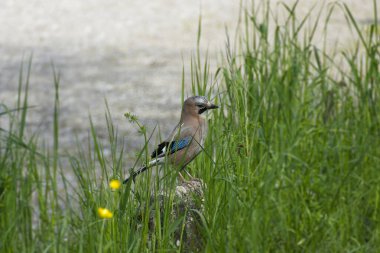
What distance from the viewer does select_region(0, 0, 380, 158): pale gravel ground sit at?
9.41 metres

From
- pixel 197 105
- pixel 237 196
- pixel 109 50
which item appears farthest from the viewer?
pixel 109 50

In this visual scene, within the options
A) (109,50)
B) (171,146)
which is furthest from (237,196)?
(109,50)

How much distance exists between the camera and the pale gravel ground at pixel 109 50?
30.9ft

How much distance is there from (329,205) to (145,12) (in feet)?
27.2

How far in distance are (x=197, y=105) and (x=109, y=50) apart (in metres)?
6.41

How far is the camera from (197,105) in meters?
5.04

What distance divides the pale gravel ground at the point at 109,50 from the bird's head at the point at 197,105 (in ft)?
10.8

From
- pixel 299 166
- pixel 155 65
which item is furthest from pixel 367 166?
pixel 155 65

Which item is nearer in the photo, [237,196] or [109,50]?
[237,196]

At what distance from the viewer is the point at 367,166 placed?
4914mm

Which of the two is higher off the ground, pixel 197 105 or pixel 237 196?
pixel 197 105

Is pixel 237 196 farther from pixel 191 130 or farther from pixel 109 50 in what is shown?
pixel 109 50

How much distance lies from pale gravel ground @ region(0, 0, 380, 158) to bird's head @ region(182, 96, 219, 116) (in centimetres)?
331

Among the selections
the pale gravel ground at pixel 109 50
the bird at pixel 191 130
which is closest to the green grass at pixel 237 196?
the bird at pixel 191 130
